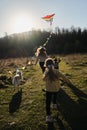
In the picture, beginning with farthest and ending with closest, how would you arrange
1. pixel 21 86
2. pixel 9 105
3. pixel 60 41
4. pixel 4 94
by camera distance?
pixel 60 41, pixel 21 86, pixel 4 94, pixel 9 105

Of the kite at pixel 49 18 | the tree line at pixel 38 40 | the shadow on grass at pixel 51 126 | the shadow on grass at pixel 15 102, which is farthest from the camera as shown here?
the tree line at pixel 38 40

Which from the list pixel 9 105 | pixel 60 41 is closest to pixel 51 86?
pixel 9 105

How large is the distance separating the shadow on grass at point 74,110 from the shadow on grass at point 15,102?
6.36ft

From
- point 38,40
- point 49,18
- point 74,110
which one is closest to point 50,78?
point 74,110

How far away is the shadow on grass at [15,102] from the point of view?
504 inches

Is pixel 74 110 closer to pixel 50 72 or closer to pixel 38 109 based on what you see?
pixel 38 109

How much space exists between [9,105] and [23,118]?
7.09 feet

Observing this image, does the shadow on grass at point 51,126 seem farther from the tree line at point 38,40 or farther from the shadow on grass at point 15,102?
the tree line at point 38,40

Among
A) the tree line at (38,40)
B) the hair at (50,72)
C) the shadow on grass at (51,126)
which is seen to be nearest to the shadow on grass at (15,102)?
the shadow on grass at (51,126)

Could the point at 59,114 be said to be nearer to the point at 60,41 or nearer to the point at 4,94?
the point at 4,94

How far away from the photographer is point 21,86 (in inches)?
717

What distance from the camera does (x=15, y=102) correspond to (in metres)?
14.0

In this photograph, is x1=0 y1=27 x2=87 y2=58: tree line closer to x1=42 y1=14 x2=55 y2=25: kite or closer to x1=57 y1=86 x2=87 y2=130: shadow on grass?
x1=42 y1=14 x2=55 y2=25: kite

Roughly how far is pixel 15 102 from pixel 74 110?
3.27 metres
